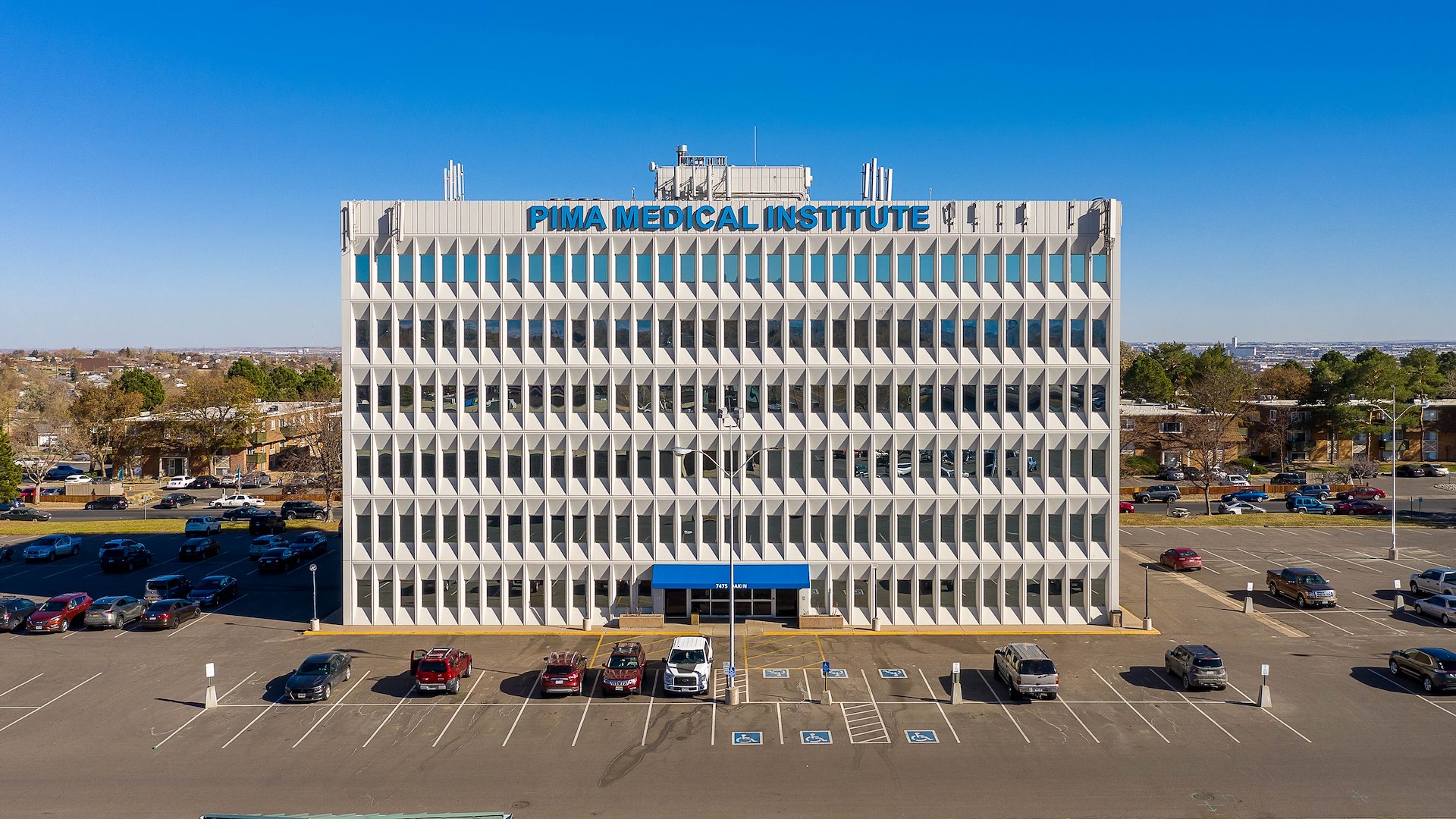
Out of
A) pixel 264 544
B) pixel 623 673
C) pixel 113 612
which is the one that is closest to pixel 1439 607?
pixel 623 673

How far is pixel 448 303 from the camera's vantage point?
146ft

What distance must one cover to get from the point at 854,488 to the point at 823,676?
12.1m

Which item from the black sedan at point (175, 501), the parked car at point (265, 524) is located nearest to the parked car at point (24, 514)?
the black sedan at point (175, 501)

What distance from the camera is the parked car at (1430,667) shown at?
33.3 meters

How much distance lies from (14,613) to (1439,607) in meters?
70.7

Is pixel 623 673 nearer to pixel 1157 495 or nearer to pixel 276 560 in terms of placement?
pixel 276 560

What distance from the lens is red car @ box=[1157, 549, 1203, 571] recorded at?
185ft

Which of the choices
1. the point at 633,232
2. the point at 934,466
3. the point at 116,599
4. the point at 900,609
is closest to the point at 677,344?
the point at 633,232

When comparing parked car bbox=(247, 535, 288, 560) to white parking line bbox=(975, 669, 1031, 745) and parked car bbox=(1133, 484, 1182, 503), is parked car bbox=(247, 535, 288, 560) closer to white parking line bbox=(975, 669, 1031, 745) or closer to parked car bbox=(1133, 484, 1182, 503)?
white parking line bbox=(975, 669, 1031, 745)

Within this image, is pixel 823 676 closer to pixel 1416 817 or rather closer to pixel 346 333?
pixel 1416 817

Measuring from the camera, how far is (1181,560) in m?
56.6

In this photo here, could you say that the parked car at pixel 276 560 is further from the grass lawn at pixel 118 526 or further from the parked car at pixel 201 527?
the grass lawn at pixel 118 526

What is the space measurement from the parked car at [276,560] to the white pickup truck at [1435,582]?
222 ft

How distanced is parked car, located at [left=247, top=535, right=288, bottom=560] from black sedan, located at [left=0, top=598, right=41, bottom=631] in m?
16.5
